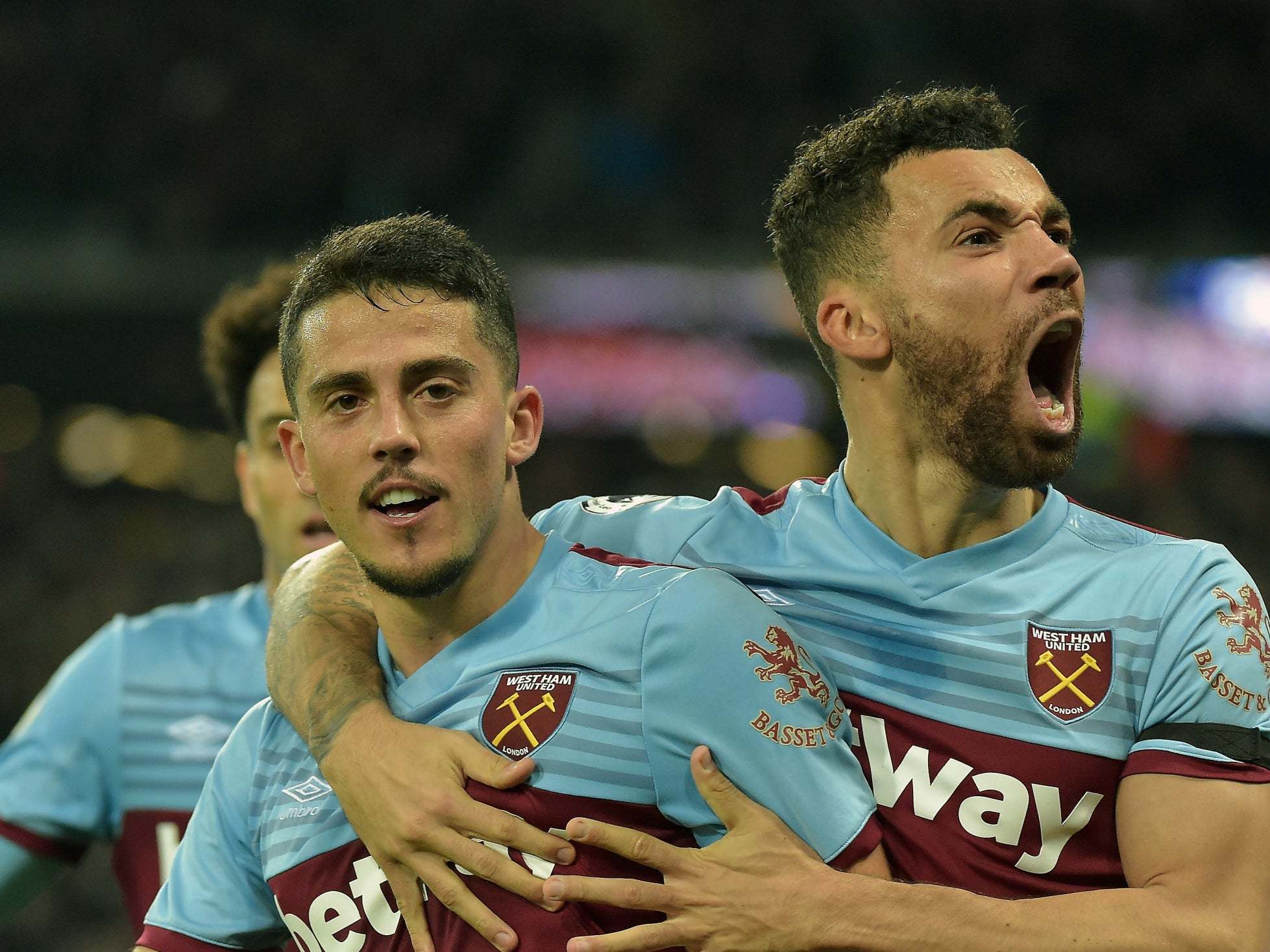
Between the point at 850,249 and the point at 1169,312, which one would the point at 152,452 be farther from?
the point at 850,249

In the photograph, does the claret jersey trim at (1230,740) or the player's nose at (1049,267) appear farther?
the player's nose at (1049,267)

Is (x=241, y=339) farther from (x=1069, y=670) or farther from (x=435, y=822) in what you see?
(x=1069, y=670)

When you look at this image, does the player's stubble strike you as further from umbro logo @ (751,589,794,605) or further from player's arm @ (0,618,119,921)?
player's arm @ (0,618,119,921)

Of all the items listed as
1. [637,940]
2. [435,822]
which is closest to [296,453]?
[435,822]

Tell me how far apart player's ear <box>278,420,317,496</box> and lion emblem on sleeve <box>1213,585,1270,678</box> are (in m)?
1.55

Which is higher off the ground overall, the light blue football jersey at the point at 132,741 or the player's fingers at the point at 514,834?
the light blue football jersey at the point at 132,741

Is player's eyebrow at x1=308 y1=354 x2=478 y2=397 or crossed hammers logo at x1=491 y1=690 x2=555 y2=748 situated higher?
player's eyebrow at x1=308 y1=354 x2=478 y2=397

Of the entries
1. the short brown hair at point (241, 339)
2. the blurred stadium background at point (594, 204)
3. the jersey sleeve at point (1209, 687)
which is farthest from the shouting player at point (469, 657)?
the blurred stadium background at point (594, 204)

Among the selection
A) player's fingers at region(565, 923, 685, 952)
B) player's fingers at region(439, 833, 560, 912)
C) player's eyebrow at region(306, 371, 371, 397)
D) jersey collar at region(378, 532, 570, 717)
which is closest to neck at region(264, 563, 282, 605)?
jersey collar at region(378, 532, 570, 717)

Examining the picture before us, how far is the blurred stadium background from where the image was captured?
14.1 metres

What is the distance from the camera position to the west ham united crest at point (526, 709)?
226 centimetres

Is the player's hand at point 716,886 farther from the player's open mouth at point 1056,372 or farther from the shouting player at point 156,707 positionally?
the shouting player at point 156,707

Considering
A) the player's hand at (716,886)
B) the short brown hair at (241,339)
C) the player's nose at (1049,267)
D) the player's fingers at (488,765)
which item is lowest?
the player's hand at (716,886)

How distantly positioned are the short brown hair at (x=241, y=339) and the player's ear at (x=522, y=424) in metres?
1.68
